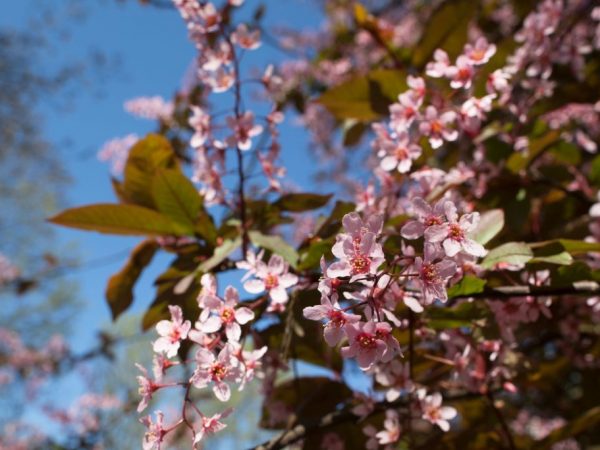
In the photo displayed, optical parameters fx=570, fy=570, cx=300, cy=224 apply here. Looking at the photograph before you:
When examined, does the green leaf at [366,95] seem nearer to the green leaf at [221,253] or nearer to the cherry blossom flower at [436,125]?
the cherry blossom flower at [436,125]

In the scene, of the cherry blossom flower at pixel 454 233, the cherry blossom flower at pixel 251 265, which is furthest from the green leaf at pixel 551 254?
the cherry blossom flower at pixel 251 265

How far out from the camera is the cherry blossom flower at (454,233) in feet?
2.13

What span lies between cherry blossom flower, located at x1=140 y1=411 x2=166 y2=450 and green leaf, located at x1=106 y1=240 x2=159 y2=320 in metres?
0.44

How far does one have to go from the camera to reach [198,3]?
1.11m

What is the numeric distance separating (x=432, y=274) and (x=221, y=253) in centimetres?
45

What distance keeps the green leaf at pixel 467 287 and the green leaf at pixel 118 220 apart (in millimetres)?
545

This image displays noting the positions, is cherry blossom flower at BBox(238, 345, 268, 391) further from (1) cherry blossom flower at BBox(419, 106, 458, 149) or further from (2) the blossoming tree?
(1) cherry blossom flower at BBox(419, 106, 458, 149)

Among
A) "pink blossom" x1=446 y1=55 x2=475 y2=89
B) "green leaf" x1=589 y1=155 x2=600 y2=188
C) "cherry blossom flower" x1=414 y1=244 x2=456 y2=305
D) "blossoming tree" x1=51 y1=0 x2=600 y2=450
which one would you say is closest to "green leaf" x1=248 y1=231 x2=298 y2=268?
"blossoming tree" x1=51 y1=0 x2=600 y2=450

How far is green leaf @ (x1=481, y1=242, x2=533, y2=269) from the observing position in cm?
78

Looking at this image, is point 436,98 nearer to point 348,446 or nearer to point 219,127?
point 219,127

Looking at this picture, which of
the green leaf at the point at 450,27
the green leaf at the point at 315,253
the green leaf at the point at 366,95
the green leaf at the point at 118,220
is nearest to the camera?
the green leaf at the point at 315,253

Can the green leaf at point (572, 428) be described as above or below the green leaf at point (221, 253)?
below

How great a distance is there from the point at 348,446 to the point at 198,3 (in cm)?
92

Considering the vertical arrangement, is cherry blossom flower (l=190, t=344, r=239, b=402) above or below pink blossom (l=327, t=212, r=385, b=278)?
below
